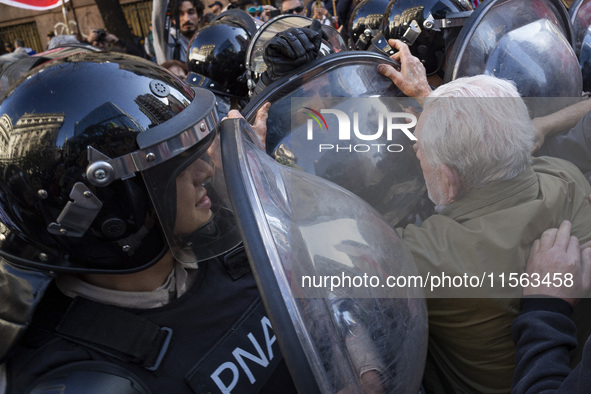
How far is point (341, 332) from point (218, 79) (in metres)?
3.20

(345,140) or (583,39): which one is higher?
(345,140)

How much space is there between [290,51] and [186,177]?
66 centimetres

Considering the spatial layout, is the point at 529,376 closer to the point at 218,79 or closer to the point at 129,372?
the point at 129,372

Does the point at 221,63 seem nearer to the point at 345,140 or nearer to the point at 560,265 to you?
the point at 345,140

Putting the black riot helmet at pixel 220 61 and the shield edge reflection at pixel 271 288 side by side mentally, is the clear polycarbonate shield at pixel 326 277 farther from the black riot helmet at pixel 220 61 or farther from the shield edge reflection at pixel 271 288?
the black riot helmet at pixel 220 61

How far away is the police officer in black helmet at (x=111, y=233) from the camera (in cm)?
122

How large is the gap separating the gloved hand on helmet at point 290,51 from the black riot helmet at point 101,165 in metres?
0.49

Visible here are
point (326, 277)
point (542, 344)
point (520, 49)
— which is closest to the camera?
point (326, 277)

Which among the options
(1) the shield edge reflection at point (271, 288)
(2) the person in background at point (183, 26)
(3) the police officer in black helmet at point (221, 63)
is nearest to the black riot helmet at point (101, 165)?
(1) the shield edge reflection at point (271, 288)

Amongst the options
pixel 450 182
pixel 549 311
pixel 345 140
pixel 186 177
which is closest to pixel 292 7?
pixel 345 140

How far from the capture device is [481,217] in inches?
55.8

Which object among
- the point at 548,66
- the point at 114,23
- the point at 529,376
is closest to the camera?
the point at 529,376

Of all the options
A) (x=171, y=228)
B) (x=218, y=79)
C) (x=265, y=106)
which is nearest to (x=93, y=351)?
(x=171, y=228)

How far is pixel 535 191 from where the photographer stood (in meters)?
1.45
